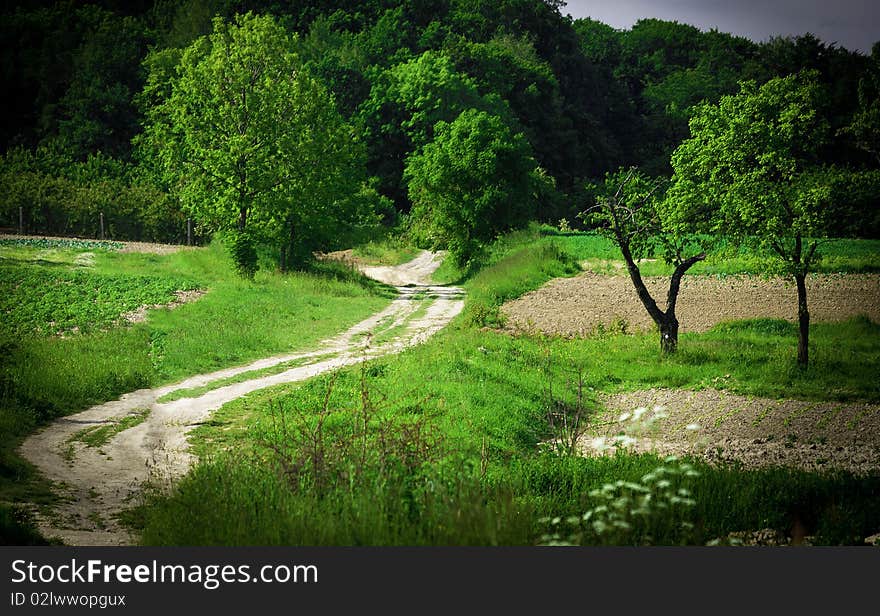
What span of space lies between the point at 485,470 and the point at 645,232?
10737 mm

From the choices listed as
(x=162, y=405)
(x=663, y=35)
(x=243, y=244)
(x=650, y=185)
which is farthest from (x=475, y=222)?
(x=162, y=405)

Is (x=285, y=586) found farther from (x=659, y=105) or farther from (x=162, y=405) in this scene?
(x=659, y=105)

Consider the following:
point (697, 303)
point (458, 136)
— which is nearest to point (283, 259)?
point (458, 136)

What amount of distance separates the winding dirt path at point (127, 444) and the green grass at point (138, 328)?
365 millimetres

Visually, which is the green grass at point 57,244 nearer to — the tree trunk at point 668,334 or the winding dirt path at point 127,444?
the winding dirt path at point 127,444

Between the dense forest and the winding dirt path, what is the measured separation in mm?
8303

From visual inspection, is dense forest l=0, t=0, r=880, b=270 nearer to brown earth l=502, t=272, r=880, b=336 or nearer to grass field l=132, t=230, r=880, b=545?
brown earth l=502, t=272, r=880, b=336

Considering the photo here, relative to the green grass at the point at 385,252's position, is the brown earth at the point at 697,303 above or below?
below

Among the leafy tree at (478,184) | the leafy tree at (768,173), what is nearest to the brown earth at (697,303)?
the leafy tree at (768,173)

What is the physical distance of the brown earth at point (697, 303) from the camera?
19688 mm

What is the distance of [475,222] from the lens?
34.5 metres

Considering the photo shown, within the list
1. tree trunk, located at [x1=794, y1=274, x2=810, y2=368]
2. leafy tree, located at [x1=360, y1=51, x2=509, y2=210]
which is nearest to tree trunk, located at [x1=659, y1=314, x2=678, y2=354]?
tree trunk, located at [x1=794, y1=274, x2=810, y2=368]

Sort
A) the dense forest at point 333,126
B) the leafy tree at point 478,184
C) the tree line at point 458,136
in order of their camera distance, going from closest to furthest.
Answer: the tree line at point 458,136
the dense forest at point 333,126
the leafy tree at point 478,184

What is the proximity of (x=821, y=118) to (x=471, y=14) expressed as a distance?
51882 millimetres
